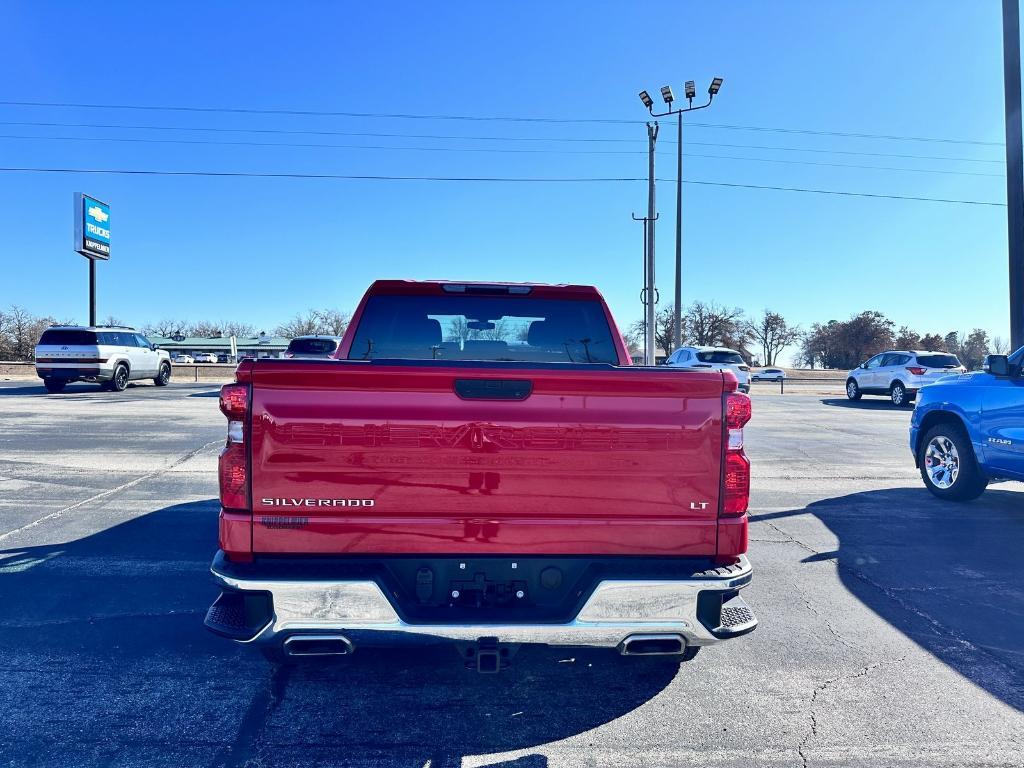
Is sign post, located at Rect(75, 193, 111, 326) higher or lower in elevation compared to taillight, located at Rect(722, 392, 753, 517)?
higher

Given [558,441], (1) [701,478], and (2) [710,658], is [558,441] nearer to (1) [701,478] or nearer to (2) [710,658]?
(1) [701,478]

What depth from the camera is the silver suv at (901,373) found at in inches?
799

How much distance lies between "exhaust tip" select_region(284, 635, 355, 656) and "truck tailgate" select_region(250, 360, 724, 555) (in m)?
0.33

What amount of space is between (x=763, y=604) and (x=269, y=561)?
319cm

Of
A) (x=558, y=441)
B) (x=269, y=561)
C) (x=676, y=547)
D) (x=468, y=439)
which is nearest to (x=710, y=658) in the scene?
(x=676, y=547)

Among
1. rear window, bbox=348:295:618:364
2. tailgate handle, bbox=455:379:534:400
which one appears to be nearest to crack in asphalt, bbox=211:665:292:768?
tailgate handle, bbox=455:379:534:400

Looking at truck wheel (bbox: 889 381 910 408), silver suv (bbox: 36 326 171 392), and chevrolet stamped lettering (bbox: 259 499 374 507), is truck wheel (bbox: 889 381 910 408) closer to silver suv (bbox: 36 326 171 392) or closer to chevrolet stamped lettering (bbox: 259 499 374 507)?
chevrolet stamped lettering (bbox: 259 499 374 507)

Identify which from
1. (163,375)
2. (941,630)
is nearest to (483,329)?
(941,630)

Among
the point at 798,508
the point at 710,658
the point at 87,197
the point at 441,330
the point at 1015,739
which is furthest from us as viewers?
the point at 87,197

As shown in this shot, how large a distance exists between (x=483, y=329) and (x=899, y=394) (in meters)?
21.3

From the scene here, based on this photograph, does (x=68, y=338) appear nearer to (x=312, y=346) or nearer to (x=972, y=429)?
(x=312, y=346)

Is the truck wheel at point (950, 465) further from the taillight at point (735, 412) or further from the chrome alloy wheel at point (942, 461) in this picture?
the taillight at point (735, 412)

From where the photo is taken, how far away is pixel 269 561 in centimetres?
256

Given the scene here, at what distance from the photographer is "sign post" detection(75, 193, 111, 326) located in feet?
103
